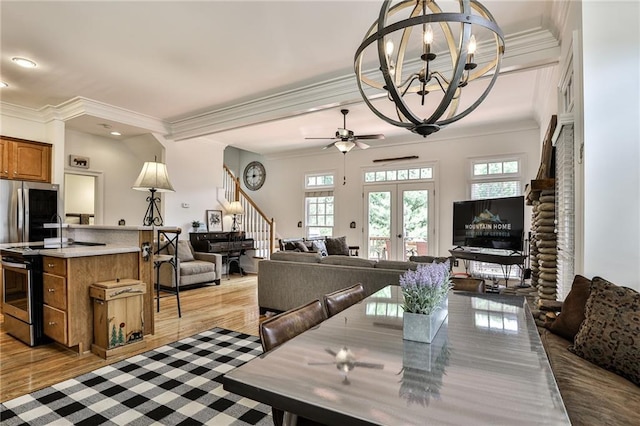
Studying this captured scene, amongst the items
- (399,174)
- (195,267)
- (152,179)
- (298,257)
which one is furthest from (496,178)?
(152,179)

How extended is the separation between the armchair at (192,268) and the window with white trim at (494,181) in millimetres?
4722

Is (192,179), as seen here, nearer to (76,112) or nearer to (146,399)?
(76,112)

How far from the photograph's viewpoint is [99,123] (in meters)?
5.55

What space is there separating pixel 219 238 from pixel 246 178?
322cm

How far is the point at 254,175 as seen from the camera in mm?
9516

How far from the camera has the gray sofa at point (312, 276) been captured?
3.46m

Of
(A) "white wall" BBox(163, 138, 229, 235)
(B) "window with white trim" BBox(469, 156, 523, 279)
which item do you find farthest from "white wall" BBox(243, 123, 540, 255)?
(A) "white wall" BBox(163, 138, 229, 235)

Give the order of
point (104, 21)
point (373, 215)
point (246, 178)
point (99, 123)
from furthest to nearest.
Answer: point (246, 178)
point (373, 215)
point (99, 123)
point (104, 21)

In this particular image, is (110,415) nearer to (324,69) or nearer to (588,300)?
(588,300)

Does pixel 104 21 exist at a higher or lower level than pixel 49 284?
higher

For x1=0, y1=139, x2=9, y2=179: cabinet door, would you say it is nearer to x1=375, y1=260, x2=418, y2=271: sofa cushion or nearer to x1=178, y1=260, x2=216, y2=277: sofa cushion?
x1=178, y1=260, x2=216, y2=277: sofa cushion

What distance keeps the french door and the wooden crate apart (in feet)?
17.0

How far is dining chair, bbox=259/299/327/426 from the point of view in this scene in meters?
1.27

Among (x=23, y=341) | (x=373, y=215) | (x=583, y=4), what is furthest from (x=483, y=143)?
(x=23, y=341)
